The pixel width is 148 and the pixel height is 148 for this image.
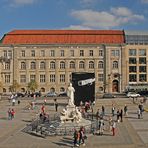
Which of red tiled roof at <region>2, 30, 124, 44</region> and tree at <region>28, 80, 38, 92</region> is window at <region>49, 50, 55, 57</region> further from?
tree at <region>28, 80, 38, 92</region>

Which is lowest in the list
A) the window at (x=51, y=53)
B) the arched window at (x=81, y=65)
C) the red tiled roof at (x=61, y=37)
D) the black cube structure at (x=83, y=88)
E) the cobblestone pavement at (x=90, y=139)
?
the cobblestone pavement at (x=90, y=139)

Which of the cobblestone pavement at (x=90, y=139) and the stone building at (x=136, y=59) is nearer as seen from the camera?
the cobblestone pavement at (x=90, y=139)

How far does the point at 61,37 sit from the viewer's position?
3875 inches

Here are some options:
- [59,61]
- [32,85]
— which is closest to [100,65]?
[59,61]

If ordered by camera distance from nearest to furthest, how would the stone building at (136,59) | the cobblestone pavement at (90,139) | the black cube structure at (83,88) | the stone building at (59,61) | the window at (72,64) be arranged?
the cobblestone pavement at (90,139), the black cube structure at (83,88), the stone building at (59,61), the window at (72,64), the stone building at (136,59)

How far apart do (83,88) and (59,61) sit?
45.3m

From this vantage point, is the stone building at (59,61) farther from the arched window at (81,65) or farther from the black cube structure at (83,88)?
the black cube structure at (83,88)

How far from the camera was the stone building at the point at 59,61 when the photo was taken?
96625 millimetres

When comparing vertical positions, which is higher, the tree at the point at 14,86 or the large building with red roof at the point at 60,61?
the large building with red roof at the point at 60,61

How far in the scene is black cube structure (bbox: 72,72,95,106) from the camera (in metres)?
52.6

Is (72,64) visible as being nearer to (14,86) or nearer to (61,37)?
(61,37)

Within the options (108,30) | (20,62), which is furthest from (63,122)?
(108,30)

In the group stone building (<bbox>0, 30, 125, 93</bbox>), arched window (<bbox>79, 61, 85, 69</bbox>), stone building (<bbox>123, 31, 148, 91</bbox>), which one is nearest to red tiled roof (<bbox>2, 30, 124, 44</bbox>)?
stone building (<bbox>0, 30, 125, 93</bbox>)

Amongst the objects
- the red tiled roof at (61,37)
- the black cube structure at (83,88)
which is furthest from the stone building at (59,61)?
the black cube structure at (83,88)
